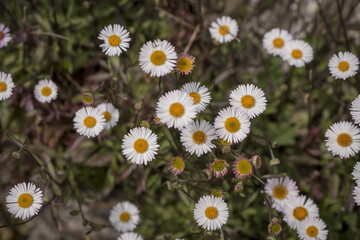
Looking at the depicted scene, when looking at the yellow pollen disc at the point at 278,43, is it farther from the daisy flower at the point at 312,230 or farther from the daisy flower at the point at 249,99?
the daisy flower at the point at 312,230

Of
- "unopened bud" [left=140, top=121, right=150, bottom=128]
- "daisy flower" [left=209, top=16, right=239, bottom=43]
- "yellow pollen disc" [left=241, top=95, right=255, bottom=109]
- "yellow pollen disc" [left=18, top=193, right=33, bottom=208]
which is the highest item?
"daisy flower" [left=209, top=16, right=239, bottom=43]

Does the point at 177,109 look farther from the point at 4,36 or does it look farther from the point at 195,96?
the point at 4,36

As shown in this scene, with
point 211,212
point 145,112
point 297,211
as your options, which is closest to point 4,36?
point 145,112

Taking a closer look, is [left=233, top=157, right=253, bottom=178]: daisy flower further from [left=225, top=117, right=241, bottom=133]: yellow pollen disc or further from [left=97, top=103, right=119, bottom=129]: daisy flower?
[left=97, top=103, right=119, bottom=129]: daisy flower

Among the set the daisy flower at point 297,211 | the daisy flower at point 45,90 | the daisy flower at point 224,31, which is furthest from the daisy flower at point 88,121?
the daisy flower at point 297,211

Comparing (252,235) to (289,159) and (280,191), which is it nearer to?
(280,191)

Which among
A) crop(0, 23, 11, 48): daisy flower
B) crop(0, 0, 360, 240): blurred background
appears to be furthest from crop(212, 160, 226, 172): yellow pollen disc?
crop(0, 23, 11, 48): daisy flower
